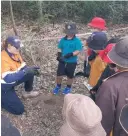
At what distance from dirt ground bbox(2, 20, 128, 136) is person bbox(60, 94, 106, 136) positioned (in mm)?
2007

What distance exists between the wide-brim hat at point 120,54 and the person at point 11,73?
5.98 feet

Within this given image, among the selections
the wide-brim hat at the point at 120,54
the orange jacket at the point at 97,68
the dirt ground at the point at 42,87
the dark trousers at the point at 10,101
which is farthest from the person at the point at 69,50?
the wide-brim hat at the point at 120,54

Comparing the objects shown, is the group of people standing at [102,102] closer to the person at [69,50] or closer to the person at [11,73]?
the person at [69,50]

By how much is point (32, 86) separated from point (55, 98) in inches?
15.4

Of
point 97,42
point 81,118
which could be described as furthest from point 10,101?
point 81,118

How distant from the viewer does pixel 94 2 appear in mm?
8336

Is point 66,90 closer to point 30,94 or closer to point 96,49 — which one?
point 30,94

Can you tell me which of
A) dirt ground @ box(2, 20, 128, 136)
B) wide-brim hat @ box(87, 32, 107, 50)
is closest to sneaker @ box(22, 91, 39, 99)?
dirt ground @ box(2, 20, 128, 136)

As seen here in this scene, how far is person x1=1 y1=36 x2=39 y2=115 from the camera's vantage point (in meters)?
4.38

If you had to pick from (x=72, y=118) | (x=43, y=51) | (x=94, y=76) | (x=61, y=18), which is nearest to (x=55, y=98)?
(x=94, y=76)

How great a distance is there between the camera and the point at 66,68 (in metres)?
4.95

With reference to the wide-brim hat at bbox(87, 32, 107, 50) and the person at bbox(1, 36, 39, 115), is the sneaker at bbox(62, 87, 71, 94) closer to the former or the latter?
the person at bbox(1, 36, 39, 115)

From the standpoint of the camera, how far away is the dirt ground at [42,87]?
4453mm

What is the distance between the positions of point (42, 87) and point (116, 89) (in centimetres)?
259
